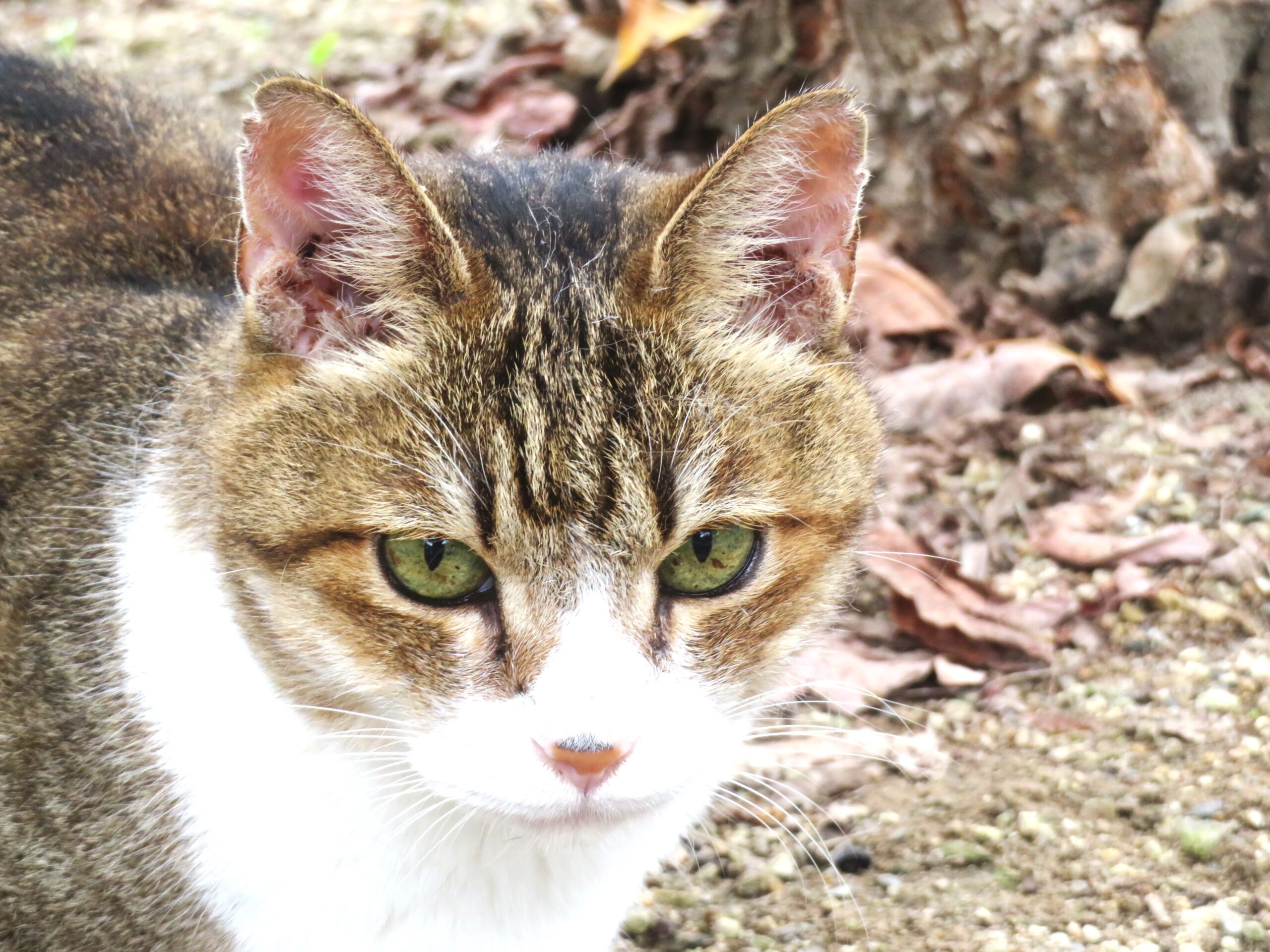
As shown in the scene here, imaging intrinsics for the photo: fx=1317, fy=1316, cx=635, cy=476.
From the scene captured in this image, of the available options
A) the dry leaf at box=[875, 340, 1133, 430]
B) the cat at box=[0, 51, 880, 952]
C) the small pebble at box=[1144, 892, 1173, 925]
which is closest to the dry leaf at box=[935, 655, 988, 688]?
the small pebble at box=[1144, 892, 1173, 925]

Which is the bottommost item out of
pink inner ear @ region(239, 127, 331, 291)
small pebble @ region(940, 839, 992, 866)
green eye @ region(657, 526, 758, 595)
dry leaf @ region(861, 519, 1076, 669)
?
small pebble @ region(940, 839, 992, 866)

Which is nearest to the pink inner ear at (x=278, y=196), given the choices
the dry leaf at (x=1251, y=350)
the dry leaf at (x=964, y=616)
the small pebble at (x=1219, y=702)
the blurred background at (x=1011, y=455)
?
the blurred background at (x=1011, y=455)

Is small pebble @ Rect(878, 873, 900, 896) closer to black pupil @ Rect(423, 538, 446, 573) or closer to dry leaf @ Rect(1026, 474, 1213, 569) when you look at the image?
dry leaf @ Rect(1026, 474, 1213, 569)

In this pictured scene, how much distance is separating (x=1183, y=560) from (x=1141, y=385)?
40.0 inches

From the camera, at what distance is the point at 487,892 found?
2645 mm

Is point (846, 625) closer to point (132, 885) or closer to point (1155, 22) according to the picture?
point (132, 885)

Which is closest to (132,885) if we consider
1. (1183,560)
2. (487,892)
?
(487,892)

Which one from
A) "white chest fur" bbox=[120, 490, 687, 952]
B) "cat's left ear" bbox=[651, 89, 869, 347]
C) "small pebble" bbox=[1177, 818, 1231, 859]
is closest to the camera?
"cat's left ear" bbox=[651, 89, 869, 347]

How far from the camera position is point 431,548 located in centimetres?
227

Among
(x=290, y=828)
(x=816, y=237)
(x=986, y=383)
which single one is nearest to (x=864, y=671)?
(x=986, y=383)

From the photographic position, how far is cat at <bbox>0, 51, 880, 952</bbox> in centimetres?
223

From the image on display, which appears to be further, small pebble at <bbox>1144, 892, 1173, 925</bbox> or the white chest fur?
small pebble at <bbox>1144, 892, 1173, 925</bbox>

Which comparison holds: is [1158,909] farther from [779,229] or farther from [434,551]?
[434,551]

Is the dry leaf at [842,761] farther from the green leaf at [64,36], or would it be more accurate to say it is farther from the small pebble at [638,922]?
the green leaf at [64,36]
